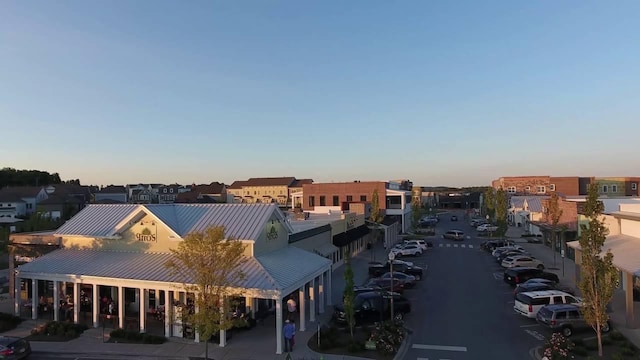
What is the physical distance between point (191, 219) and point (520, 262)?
1097 inches

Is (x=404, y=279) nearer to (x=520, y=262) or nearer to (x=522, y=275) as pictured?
(x=522, y=275)

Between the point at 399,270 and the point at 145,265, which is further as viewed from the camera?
the point at 399,270

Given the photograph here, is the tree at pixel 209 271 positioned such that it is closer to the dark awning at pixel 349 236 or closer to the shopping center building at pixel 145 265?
the shopping center building at pixel 145 265

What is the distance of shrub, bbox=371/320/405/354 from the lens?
18.5 m

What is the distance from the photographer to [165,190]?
13638 centimetres

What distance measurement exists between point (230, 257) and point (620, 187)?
95751 mm

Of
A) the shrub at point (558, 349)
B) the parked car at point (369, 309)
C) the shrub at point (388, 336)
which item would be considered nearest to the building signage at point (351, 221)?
the parked car at point (369, 309)

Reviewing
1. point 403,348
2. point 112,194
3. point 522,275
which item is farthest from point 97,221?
point 112,194

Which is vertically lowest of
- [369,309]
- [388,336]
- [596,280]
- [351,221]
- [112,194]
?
[388,336]

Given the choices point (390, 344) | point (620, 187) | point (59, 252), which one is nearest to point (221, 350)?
point (390, 344)

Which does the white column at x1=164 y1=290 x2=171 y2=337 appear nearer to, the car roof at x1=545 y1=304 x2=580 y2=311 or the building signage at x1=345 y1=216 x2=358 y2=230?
the car roof at x1=545 y1=304 x2=580 y2=311

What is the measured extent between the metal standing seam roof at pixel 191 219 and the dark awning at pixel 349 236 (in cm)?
1261

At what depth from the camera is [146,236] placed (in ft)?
80.0

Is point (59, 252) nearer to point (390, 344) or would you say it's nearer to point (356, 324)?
point (356, 324)
